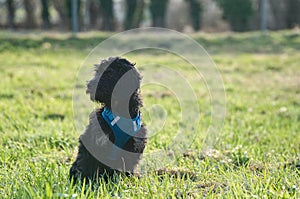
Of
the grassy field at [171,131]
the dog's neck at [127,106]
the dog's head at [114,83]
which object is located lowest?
the grassy field at [171,131]

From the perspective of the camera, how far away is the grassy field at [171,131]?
351 centimetres

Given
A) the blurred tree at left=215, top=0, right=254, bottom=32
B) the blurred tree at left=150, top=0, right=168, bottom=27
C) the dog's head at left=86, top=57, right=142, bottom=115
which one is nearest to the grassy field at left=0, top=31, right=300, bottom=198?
the dog's head at left=86, top=57, right=142, bottom=115

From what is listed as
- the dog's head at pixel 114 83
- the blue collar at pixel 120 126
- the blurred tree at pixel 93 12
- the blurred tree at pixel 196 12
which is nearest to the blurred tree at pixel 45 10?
the blurred tree at pixel 93 12

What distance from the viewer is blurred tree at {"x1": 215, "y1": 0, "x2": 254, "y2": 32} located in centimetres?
2545

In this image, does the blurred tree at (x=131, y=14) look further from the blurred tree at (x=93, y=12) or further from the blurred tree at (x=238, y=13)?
the blurred tree at (x=238, y=13)

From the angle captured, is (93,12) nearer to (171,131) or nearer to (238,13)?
(238,13)

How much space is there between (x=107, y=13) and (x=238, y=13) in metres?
6.96

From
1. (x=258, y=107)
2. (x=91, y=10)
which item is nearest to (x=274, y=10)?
(x=91, y=10)

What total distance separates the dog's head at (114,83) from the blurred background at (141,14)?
66.6ft

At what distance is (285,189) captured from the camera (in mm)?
3455

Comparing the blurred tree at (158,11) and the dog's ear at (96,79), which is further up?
the blurred tree at (158,11)

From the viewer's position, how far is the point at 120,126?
145 inches

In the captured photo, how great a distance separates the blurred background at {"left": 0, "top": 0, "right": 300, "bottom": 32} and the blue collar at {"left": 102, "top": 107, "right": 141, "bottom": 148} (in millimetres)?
20382

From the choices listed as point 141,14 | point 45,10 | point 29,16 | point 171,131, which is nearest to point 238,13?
point 141,14
